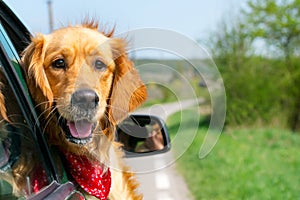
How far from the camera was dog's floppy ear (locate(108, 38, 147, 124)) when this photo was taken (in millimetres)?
3059

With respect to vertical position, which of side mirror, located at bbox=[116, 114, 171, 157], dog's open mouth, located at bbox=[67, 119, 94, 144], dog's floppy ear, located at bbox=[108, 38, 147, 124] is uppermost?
dog's floppy ear, located at bbox=[108, 38, 147, 124]

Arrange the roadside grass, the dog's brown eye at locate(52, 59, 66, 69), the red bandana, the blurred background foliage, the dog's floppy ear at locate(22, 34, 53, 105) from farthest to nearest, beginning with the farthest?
the blurred background foliage < the roadside grass < the dog's brown eye at locate(52, 59, 66, 69) < the dog's floppy ear at locate(22, 34, 53, 105) < the red bandana

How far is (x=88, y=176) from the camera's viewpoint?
270cm

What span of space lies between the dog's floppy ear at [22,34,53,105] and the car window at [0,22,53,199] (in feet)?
0.78

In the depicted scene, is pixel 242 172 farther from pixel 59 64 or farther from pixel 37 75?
pixel 37 75

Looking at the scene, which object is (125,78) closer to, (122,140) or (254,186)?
(122,140)

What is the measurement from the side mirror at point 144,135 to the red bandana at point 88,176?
0.54 m

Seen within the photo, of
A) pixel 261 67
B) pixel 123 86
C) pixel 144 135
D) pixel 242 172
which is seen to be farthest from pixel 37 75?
pixel 261 67

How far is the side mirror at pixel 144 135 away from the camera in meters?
3.41

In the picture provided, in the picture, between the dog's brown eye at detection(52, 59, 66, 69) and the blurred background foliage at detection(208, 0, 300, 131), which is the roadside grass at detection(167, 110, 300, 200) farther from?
the blurred background foliage at detection(208, 0, 300, 131)

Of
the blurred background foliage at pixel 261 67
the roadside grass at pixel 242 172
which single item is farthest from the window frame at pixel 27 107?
the blurred background foliage at pixel 261 67

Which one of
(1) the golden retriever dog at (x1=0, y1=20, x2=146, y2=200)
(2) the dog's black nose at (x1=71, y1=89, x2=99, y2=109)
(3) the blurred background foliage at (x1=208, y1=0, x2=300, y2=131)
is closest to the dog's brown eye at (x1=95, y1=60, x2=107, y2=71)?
(1) the golden retriever dog at (x1=0, y1=20, x2=146, y2=200)

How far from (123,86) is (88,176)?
63 cm

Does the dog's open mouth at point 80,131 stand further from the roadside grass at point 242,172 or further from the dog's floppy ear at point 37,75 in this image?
the roadside grass at point 242,172
